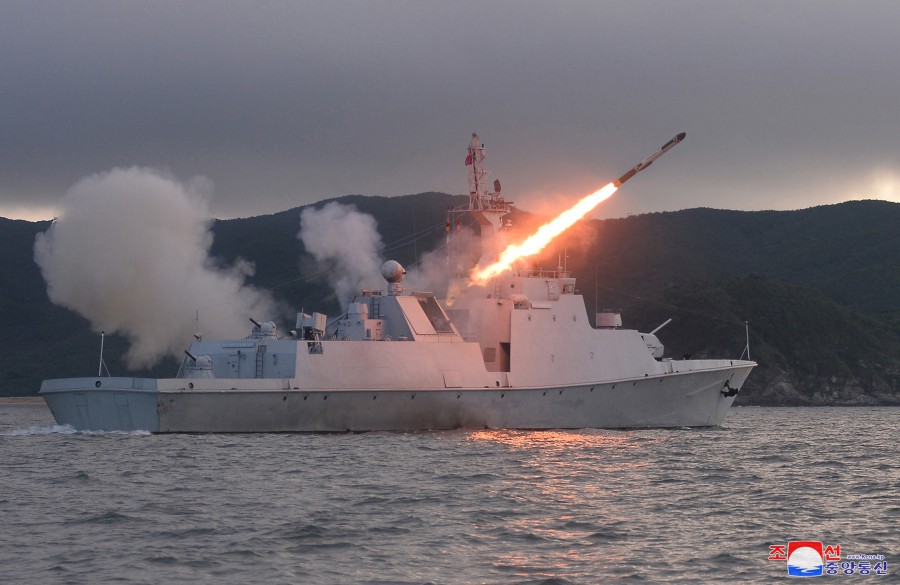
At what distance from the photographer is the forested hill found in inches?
3302

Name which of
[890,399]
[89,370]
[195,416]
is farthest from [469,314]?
[89,370]

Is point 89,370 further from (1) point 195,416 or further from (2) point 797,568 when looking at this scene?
(2) point 797,568

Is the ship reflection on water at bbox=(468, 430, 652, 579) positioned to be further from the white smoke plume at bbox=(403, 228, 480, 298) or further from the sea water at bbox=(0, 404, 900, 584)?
the white smoke plume at bbox=(403, 228, 480, 298)

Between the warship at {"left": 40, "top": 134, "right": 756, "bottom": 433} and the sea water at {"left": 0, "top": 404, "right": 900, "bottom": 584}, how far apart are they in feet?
4.07

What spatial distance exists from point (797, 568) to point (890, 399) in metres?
73.7

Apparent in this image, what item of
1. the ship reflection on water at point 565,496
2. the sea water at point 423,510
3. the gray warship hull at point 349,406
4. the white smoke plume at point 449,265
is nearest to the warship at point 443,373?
the gray warship hull at point 349,406

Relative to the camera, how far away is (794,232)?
500ft

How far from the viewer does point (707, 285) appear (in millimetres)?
95000

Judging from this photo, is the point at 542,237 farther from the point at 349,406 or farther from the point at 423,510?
the point at 423,510

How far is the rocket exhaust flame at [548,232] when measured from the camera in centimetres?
3462

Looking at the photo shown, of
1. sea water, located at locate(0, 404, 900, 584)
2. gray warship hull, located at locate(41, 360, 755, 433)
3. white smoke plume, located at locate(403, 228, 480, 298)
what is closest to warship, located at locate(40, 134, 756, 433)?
gray warship hull, located at locate(41, 360, 755, 433)

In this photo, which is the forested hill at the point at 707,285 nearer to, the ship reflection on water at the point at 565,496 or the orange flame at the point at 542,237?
the orange flame at the point at 542,237

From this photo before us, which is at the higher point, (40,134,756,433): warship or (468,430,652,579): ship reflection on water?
(40,134,756,433): warship

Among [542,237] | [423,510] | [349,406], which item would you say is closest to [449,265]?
[542,237]
